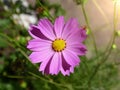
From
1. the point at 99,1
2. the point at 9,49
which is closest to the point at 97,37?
the point at 99,1

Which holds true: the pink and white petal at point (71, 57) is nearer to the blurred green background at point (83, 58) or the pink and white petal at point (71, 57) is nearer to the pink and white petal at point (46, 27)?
the pink and white petal at point (46, 27)

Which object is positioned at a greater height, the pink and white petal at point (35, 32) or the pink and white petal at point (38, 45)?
the pink and white petal at point (35, 32)

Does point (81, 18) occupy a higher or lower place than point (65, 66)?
higher

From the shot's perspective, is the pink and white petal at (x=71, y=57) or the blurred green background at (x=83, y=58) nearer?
the pink and white petal at (x=71, y=57)

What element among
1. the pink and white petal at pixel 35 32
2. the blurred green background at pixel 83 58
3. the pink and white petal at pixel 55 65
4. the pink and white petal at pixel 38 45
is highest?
the blurred green background at pixel 83 58

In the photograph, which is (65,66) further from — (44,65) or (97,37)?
(97,37)

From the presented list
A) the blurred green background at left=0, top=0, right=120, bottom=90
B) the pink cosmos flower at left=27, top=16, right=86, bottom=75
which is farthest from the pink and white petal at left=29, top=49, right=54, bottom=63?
the blurred green background at left=0, top=0, right=120, bottom=90

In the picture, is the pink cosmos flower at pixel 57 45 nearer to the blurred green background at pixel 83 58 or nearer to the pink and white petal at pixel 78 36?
the pink and white petal at pixel 78 36

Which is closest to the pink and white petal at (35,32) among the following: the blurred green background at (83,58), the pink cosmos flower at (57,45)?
the pink cosmos flower at (57,45)
